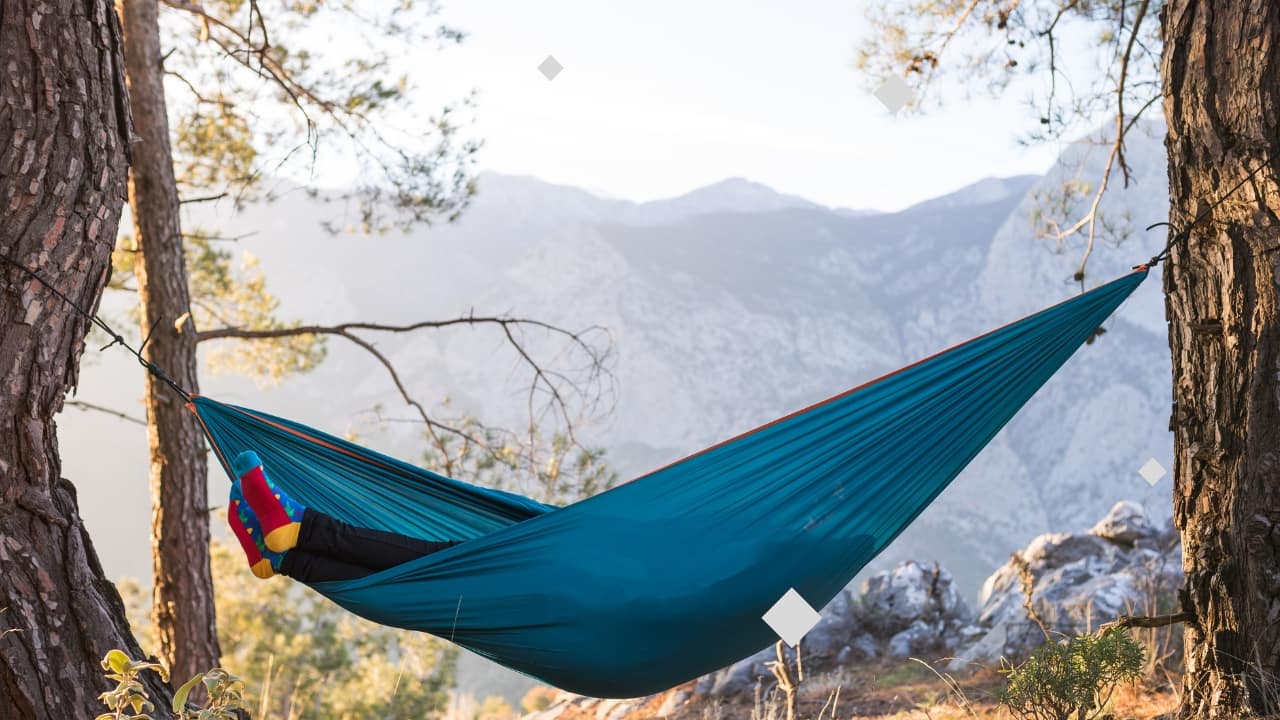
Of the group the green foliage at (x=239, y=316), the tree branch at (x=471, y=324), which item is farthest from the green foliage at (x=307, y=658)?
the tree branch at (x=471, y=324)

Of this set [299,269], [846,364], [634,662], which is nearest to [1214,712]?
[634,662]

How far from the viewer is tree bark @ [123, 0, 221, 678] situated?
2.99 metres

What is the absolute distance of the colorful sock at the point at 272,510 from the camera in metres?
1.64

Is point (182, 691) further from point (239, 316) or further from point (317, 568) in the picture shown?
point (239, 316)

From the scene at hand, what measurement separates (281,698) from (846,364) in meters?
44.2

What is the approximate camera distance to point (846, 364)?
5094cm

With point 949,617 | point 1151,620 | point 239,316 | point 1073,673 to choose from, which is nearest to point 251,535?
point 1073,673

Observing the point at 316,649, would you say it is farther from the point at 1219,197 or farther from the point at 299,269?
the point at 299,269

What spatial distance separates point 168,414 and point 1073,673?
257 cm

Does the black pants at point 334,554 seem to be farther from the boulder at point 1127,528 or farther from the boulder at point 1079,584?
the boulder at point 1127,528

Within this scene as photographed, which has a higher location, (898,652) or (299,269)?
(299,269)

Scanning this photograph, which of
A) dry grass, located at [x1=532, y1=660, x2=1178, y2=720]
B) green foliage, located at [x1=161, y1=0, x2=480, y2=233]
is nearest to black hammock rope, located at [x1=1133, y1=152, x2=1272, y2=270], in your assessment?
dry grass, located at [x1=532, y1=660, x2=1178, y2=720]


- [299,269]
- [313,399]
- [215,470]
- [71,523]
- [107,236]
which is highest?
[299,269]

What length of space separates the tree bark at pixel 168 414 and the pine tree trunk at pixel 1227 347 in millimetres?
2641
